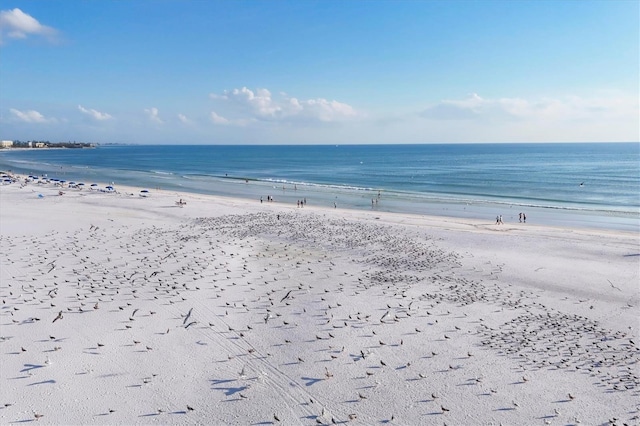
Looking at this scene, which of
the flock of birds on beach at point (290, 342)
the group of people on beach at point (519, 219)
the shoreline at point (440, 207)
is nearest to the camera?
the flock of birds on beach at point (290, 342)

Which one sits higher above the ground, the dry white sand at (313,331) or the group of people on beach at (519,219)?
the group of people on beach at (519,219)

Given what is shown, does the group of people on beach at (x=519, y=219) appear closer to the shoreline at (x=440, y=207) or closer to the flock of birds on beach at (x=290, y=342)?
the shoreline at (x=440, y=207)

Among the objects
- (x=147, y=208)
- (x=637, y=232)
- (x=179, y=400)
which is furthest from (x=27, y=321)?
(x=637, y=232)

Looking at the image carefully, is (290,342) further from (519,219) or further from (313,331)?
(519,219)

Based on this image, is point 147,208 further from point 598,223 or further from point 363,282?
point 598,223

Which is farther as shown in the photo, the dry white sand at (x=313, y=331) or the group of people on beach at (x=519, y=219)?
the group of people on beach at (x=519, y=219)

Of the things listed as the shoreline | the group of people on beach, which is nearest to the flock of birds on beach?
the group of people on beach

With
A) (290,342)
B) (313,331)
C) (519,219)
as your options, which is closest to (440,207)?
(519,219)

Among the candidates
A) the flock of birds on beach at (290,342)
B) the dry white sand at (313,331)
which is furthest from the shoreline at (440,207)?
the flock of birds on beach at (290,342)
